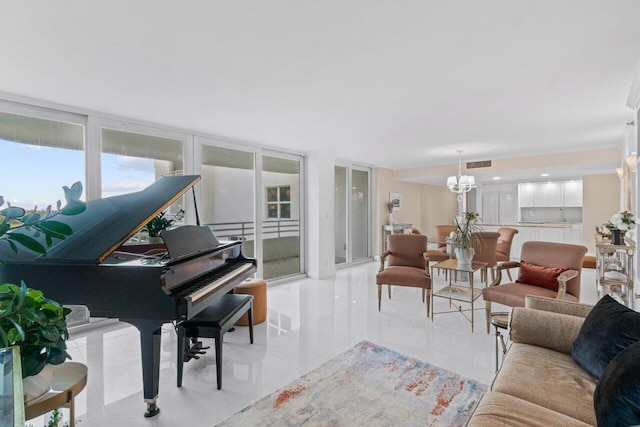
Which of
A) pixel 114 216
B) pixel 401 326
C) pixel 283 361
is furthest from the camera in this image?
pixel 401 326

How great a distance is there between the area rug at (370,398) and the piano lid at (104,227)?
1.41 m

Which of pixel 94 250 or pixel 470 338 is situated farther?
pixel 470 338

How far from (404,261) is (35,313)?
3.92m

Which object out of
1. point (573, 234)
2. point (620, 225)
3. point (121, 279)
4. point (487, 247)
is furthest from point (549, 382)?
point (573, 234)

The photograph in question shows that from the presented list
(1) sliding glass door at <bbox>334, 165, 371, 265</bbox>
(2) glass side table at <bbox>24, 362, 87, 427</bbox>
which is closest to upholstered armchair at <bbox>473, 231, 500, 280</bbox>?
(1) sliding glass door at <bbox>334, 165, 371, 265</bbox>

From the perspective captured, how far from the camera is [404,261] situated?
170 inches

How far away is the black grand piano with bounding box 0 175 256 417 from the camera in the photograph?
1.96 meters

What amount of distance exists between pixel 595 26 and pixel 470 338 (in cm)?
272

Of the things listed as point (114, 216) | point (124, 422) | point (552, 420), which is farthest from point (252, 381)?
point (552, 420)

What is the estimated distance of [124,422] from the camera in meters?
1.97

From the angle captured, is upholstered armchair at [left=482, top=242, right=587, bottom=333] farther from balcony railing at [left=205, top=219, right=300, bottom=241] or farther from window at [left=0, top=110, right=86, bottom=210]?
window at [left=0, top=110, right=86, bottom=210]

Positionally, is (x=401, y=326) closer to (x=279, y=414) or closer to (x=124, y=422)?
(x=279, y=414)

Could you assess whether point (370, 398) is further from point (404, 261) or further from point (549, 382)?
point (404, 261)

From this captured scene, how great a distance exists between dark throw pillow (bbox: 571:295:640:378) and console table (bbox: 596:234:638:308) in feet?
7.39
